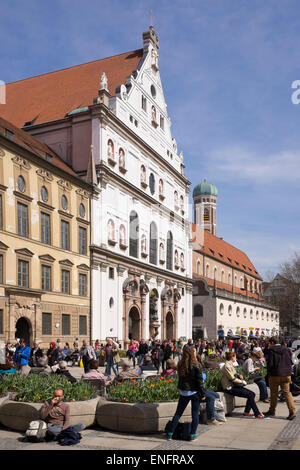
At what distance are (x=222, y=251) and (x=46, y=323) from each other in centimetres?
6721

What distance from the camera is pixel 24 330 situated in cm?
3203

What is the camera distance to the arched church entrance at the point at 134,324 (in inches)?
1810

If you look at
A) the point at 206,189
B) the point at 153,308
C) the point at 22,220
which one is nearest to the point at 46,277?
the point at 22,220

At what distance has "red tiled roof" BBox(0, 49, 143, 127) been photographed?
152 ft

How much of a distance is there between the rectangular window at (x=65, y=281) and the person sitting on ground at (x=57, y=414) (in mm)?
25514

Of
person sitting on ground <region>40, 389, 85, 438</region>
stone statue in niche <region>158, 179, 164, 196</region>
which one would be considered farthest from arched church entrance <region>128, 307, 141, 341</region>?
person sitting on ground <region>40, 389, 85, 438</region>

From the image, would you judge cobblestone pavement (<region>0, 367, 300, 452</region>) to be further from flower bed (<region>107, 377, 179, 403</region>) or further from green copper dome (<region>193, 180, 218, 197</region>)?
green copper dome (<region>193, 180, 218, 197</region>)

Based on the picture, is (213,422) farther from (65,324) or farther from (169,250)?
(169,250)

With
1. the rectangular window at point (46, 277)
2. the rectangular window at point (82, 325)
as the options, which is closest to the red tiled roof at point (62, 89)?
the rectangular window at point (46, 277)

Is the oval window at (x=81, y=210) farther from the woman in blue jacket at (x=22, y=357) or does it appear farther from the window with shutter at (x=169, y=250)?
the woman in blue jacket at (x=22, y=357)
